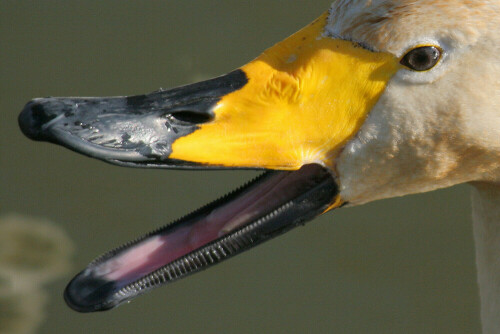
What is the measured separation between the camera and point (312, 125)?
2.79 metres

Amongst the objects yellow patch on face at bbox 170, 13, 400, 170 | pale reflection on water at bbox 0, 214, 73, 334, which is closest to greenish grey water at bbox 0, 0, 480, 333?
pale reflection on water at bbox 0, 214, 73, 334

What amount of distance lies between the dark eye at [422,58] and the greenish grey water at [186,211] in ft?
9.59

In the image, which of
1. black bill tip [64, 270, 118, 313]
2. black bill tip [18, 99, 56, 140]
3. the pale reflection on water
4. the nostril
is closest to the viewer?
black bill tip [18, 99, 56, 140]

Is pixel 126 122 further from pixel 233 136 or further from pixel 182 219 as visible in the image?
pixel 182 219

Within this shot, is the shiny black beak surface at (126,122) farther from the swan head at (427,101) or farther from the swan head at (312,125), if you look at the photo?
the swan head at (427,101)

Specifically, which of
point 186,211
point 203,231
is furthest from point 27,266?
point 203,231

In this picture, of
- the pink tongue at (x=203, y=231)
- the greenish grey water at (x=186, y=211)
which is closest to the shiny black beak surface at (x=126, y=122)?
the pink tongue at (x=203, y=231)

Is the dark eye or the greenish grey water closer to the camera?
the dark eye

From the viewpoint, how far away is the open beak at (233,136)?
264 cm

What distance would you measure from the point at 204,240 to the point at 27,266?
8.77 ft

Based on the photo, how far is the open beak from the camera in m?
2.64

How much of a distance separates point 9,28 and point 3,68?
305 millimetres

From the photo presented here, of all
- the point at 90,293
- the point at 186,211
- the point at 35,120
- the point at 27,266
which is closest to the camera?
the point at 35,120

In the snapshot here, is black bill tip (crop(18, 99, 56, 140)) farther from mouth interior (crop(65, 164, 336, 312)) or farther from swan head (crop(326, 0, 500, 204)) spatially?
swan head (crop(326, 0, 500, 204))
